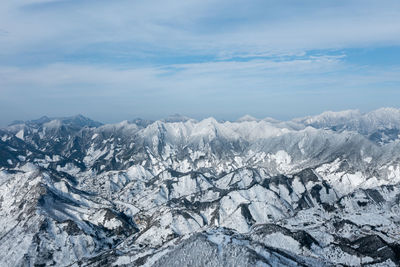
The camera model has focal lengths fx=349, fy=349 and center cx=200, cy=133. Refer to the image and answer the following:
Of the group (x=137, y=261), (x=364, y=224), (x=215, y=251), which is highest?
(x=215, y=251)

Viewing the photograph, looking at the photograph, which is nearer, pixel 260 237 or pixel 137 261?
pixel 137 261

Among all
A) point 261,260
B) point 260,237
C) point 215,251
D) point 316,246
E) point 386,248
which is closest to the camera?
point 261,260

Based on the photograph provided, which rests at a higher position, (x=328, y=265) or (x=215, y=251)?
(x=215, y=251)

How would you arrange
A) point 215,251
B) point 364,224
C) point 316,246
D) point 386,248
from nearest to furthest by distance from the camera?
point 215,251
point 386,248
point 316,246
point 364,224

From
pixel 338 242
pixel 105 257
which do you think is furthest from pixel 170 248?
pixel 338 242

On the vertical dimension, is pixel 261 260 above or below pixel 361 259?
above

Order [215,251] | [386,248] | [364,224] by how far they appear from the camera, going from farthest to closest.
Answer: [364,224] → [386,248] → [215,251]

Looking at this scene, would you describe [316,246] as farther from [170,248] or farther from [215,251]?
[170,248]

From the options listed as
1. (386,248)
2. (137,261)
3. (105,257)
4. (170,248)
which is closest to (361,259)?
(386,248)

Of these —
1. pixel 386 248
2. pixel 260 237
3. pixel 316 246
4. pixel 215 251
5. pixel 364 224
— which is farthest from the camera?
pixel 364 224

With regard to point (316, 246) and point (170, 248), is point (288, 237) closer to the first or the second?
point (316, 246)
